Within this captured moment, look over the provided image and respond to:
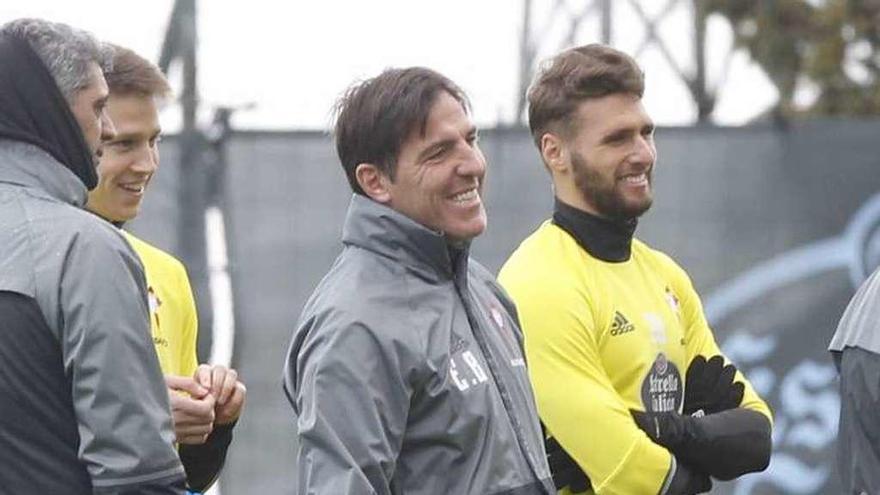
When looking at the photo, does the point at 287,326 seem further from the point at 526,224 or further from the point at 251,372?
the point at 526,224

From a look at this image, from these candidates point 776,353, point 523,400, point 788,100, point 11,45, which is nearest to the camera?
point 11,45

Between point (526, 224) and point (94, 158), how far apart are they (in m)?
4.05

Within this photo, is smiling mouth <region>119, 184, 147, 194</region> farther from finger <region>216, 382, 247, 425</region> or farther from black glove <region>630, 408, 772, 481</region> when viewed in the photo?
black glove <region>630, 408, 772, 481</region>

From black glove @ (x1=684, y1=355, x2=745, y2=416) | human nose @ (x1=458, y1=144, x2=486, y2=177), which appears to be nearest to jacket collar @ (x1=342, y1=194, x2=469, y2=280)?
human nose @ (x1=458, y1=144, x2=486, y2=177)

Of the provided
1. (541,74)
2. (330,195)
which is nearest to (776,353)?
(330,195)

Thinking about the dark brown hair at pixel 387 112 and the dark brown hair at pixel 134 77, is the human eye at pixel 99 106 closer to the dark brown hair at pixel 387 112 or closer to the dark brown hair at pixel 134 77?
the dark brown hair at pixel 387 112

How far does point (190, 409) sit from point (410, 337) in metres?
0.67

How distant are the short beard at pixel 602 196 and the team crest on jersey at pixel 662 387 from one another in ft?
1.14

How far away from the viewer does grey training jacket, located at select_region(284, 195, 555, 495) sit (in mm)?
4164

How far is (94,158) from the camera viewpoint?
13.7 feet

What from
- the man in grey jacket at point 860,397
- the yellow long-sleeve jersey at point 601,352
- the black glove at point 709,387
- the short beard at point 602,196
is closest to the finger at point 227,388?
the yellow long-sleeve jersey at point 601,352

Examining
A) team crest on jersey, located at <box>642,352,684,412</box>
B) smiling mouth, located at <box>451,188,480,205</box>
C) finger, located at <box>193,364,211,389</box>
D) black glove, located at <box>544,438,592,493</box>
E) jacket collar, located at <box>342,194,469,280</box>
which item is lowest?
black glove, located at <box>544,438,592,493</box>

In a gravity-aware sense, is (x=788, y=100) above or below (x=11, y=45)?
below

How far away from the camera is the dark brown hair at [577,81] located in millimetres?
5371
